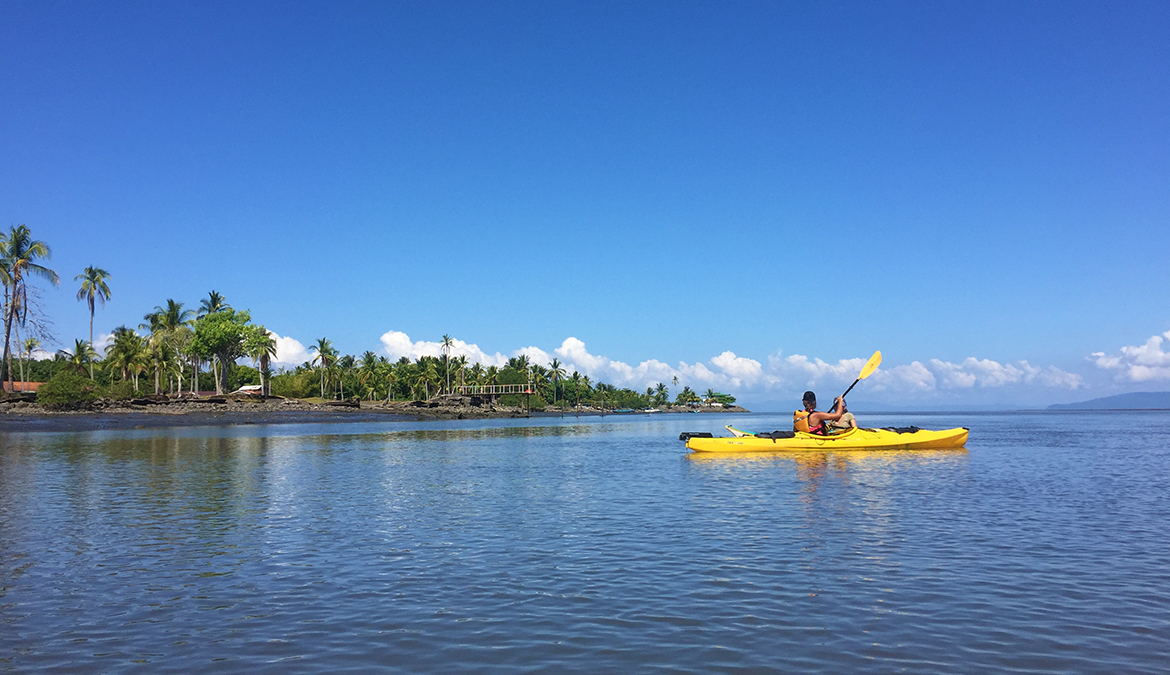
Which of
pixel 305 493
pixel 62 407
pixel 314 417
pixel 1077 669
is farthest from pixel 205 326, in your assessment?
pixel 1077 669

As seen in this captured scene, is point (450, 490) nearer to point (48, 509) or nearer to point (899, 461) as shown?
point (48, 509)

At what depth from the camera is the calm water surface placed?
24.8 ft

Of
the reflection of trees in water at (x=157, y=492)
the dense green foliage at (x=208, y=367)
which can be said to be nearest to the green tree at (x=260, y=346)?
the dense green foliage at (x=208, y=367)

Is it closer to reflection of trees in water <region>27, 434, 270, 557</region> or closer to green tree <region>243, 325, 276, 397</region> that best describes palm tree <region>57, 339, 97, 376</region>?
green tree <region>243, 325, 276, 397</region>

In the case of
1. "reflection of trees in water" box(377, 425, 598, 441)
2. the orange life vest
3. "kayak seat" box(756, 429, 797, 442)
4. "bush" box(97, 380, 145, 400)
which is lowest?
"reflection of trees in water" box(377, 425, 598, 441)

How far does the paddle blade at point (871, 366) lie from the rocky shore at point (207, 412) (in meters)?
57.6

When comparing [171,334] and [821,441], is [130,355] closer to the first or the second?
[171,334]

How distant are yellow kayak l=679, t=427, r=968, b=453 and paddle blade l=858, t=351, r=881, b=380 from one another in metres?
2.56

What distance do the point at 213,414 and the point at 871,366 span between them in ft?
246

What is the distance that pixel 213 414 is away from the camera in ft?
276

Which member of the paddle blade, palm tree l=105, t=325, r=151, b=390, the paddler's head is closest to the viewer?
the paddler's head

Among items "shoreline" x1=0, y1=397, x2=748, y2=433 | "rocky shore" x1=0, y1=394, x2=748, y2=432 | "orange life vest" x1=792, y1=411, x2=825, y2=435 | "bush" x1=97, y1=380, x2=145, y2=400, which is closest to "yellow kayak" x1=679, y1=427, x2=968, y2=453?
"orange life vest" x1=792, y1=411, x2=825, y2=435

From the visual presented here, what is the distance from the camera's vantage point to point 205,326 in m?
102

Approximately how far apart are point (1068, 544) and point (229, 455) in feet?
112
